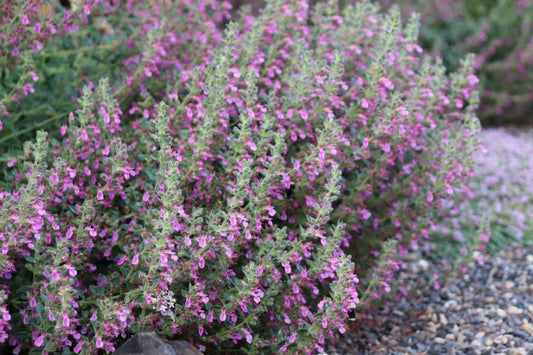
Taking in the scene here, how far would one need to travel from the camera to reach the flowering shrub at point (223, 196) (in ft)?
6.89

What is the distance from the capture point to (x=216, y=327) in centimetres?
256

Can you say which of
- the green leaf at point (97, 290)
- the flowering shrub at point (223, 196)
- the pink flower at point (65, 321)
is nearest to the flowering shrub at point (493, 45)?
the flowering shrub at point (223, 196)

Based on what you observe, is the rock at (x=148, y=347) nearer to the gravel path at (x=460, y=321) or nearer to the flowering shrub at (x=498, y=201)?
the gravel path at (x=460, y=321)

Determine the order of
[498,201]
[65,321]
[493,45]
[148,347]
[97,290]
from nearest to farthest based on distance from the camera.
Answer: [65,321], [148,347], [97,290], [498,201], [493,45]

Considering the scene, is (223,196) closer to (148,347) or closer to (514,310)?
(148,347)

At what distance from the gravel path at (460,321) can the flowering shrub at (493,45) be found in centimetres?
400

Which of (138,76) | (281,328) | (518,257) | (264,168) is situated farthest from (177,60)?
(518,257)

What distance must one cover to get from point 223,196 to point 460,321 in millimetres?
1653

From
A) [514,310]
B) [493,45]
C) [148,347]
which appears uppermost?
[493,45]

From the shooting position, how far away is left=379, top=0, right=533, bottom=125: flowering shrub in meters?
7.20

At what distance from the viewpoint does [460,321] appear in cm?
319

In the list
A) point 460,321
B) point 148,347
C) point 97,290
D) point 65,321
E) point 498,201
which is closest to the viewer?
point 65,321

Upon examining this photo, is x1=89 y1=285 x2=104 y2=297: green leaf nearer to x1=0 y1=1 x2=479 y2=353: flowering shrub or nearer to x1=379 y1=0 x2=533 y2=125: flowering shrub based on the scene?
x1=0 y1=1 x2=479 y2=353: flowering shrub

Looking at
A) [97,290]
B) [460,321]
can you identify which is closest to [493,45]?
[460,321]
